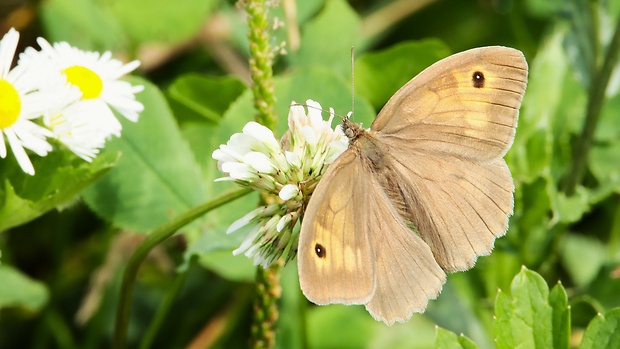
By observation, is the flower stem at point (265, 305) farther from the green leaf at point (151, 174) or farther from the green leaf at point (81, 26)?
the green leaf at point (81, 26)

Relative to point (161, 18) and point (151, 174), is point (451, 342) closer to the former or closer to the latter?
point (151, 174)

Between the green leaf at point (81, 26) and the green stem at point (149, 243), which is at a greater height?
the green leaf at point (81, 26)

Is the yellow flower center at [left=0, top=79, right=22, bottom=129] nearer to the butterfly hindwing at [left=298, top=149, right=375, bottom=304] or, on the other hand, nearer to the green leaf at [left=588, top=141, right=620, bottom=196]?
the butterfly hindwing at [left=298, top=149, right=375, bottom=304]

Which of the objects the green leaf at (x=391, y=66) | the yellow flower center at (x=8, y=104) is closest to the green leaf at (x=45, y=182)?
the yellow flower center at (x=8, y=104)

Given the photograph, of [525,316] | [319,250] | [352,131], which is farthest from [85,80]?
[525,316]

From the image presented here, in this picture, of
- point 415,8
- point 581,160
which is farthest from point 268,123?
point 415,8

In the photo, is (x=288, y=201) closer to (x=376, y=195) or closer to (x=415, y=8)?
(x=376, y=195)
